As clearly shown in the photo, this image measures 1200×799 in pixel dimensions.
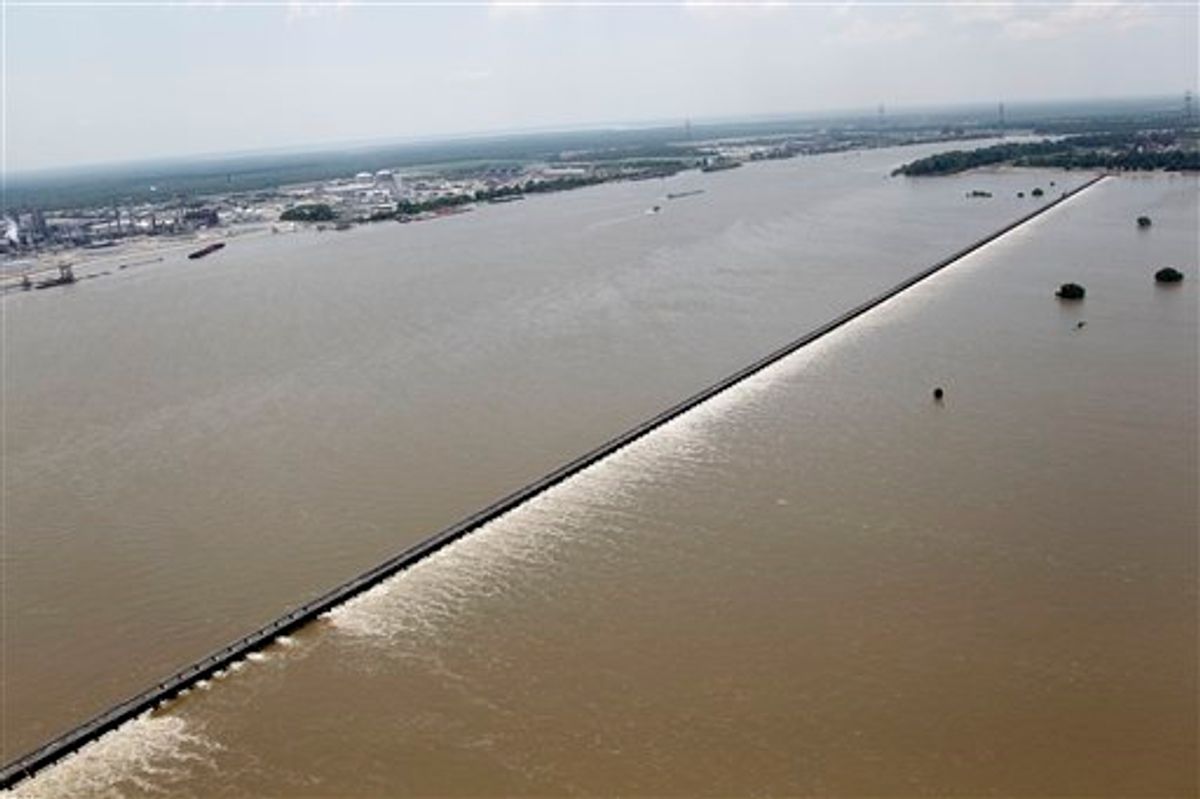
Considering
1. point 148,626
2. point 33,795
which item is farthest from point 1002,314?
point 33,795

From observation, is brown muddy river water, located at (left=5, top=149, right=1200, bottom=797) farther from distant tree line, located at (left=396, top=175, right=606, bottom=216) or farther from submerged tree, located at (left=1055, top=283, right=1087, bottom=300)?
distant tree line, located at (left=396, top=175, right=606, bottom=216)

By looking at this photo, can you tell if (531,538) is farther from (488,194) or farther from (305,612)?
(488,194)

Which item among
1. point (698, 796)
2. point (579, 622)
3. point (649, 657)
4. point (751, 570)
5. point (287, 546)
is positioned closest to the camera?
point (698, 796)

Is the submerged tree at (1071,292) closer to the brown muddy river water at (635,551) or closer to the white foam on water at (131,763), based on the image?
the brown muddy river water at (635,551)

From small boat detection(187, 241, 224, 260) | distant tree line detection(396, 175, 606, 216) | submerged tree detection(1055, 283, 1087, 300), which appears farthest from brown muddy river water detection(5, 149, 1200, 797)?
distant tree line detection(396, 175, 606, 216)

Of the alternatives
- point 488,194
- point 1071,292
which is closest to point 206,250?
point 488,194

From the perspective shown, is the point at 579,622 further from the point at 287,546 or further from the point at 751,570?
the point at 287,546

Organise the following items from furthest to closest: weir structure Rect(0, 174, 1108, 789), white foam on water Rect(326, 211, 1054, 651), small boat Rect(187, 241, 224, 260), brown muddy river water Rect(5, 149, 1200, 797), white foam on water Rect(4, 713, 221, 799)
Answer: small boat Rect(187, 241, 224, 260), white foam on water Rect(326, 211, 1054, 651), weir structure Rect(0, 174, 1108, 789), brown muddy river water Rect(5, 149, 1200, 797), white foam on water Rect(4, 713, 221, 799)
